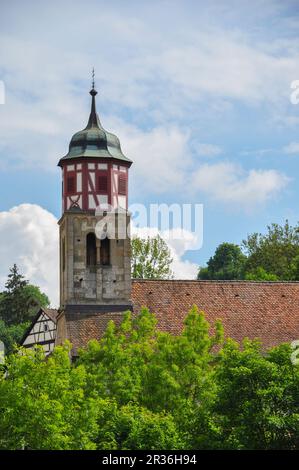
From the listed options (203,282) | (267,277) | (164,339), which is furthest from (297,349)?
(267,277)

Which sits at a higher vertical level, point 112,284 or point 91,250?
point 91,250

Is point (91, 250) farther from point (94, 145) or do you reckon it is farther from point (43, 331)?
point (43, 331)

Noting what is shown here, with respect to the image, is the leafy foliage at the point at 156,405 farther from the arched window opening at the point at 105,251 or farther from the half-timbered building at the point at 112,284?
the arched window opening at the point at 105,251

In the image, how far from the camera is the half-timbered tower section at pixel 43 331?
86.1 metres

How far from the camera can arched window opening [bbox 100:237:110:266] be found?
64250 millimetres

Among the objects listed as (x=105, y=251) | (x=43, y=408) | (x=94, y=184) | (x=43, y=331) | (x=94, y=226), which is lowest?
(x=43, y=408)

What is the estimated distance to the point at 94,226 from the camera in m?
64.1

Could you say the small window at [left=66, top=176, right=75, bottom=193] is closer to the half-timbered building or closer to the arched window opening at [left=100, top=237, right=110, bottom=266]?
the half-timbered building

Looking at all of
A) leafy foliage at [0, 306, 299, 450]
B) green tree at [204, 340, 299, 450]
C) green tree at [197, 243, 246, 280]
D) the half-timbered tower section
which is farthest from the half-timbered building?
green tree at [197, 243, 246, 280]

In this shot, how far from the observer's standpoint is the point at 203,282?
64.9 m

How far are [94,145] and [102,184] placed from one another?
180 cm

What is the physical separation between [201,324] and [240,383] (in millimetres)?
11211

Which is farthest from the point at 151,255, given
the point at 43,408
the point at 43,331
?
the point at 43,408
